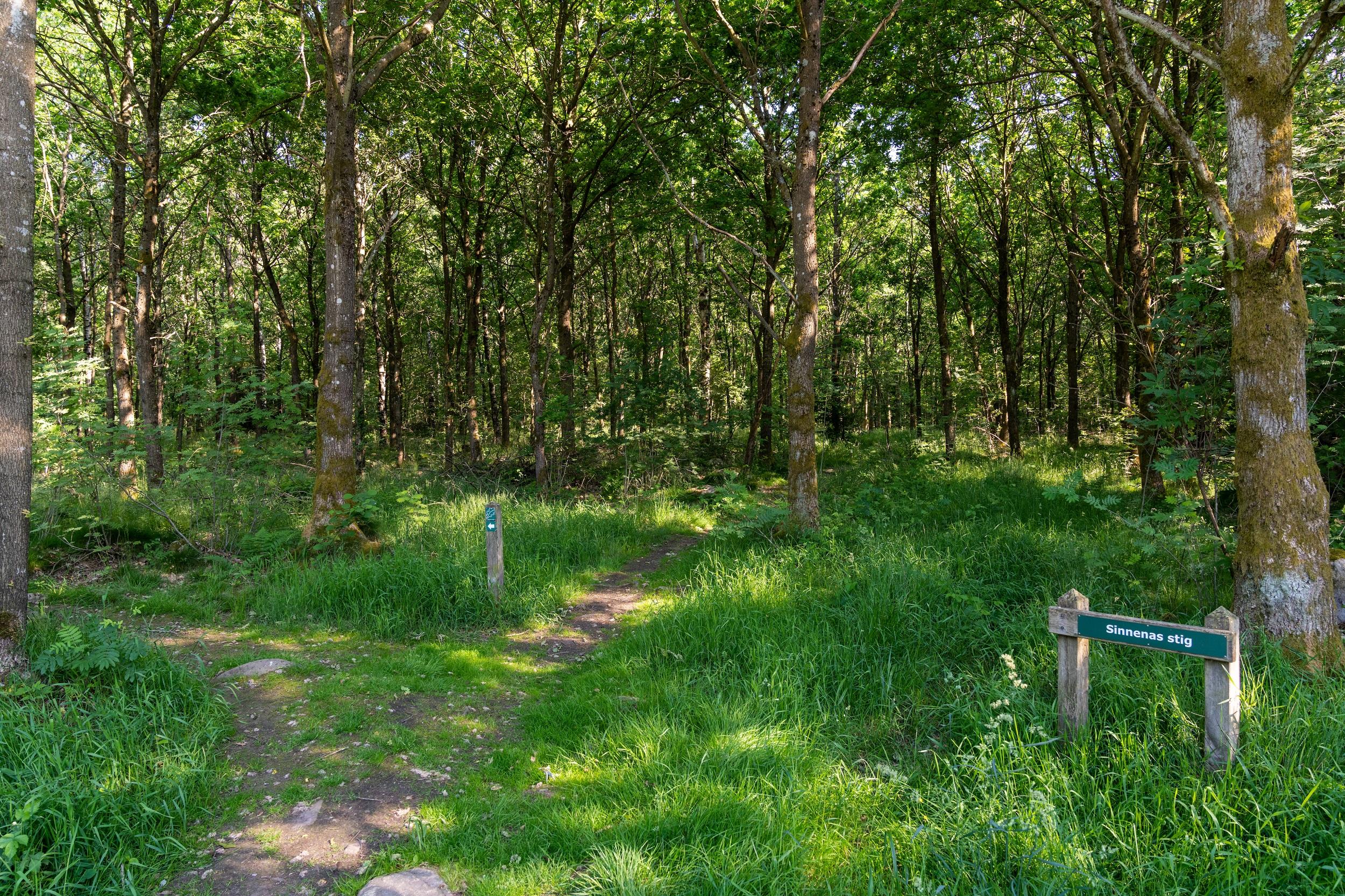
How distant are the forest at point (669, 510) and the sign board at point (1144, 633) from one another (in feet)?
0.63

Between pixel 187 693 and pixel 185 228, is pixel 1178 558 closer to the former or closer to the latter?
pixel 187 693

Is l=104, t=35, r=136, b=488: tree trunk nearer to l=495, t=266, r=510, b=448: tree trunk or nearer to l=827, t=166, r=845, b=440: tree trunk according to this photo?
l=495, t=266, r=510, b=448: tree trunk

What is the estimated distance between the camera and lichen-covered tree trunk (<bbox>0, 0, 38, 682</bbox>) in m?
4.46

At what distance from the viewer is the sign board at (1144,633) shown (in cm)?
325

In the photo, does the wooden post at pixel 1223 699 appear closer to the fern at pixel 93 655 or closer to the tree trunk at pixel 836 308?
the fern at pixel 93 655

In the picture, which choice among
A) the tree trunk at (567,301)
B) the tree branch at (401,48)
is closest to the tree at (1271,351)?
the tree branch at (401,48)

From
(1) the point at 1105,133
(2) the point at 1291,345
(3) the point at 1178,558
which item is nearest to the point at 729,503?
(3) the point at 1178,558

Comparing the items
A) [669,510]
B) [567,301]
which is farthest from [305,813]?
[567,301]

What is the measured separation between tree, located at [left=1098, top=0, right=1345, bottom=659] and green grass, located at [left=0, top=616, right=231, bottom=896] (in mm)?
6569

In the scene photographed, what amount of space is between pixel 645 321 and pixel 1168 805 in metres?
17.1

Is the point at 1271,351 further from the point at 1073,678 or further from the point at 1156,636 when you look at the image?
the point at 1073,678

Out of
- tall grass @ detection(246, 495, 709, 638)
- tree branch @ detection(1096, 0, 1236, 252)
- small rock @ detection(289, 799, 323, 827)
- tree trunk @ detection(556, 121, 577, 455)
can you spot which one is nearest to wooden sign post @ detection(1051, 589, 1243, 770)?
tree branch @ detection(1096, 0, 1236, 252)

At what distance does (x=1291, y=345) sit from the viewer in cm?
440

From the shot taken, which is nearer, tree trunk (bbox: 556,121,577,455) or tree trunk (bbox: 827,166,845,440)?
tree trunk (bbox: 556,121,577,455)
